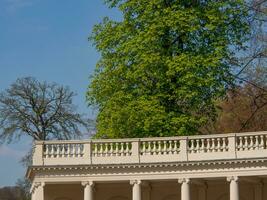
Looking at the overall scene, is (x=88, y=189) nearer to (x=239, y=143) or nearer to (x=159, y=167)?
(x=159, y=167)

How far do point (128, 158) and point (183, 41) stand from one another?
12962 mm

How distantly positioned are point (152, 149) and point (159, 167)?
1.39 meters

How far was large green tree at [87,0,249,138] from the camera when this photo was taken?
4694cm

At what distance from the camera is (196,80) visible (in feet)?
154

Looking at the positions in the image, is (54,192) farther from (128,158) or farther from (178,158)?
(178,158)

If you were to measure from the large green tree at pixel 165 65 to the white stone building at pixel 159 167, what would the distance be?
19.5 feet

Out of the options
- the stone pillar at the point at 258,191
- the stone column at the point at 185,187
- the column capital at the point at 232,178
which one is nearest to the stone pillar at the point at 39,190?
the stone column at the point at 185,187

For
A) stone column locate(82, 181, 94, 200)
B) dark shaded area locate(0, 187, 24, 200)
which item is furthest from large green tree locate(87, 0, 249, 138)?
dark shaded area locate(0, 187, 24, 200)

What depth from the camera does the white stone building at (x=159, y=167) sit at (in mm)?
38000

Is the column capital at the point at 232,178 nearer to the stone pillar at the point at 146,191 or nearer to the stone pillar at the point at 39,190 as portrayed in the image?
the stone pillar at the point at 146,191

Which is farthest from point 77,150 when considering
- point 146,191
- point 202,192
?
point 202,192

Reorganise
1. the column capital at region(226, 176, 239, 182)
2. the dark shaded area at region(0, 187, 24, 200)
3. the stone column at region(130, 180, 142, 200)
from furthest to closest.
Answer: the dark shaded area at region(0, 187, 24, 200) → the stone column at region(130, 180, 142, 200) → the column capital at region(226, 176, 239, 182)

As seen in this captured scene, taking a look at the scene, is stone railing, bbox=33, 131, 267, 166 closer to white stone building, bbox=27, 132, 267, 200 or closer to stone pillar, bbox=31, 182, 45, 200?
white stone building, bbox=27, 132, 267, 200

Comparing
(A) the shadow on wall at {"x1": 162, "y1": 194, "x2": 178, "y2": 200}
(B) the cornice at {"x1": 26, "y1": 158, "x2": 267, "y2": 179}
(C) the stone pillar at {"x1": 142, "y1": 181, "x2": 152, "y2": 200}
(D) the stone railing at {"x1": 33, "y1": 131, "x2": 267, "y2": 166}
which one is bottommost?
(A) the shadow on wall at {"x1": 162, "y1": 194, "x2": 178, "y2": 200}
